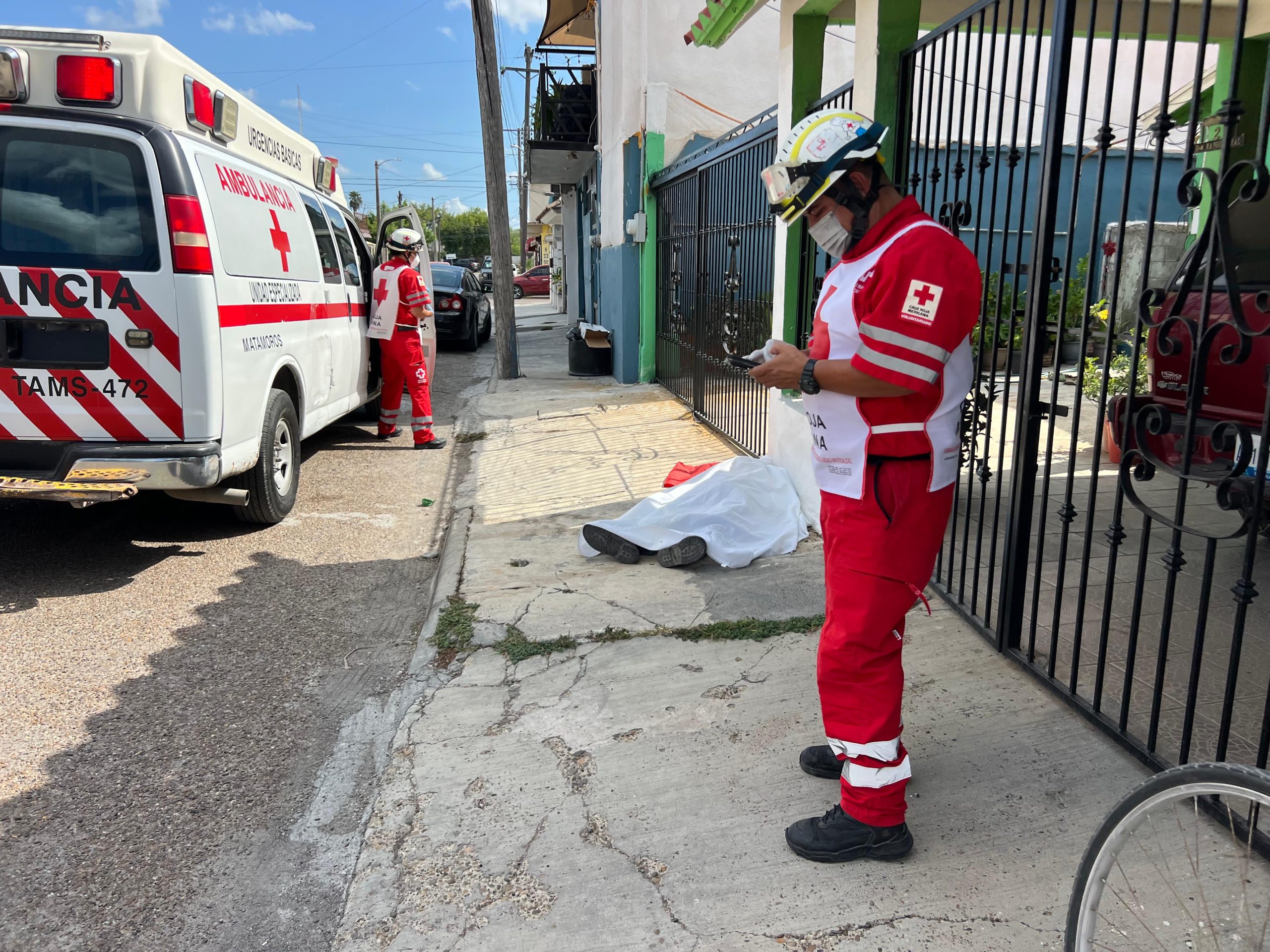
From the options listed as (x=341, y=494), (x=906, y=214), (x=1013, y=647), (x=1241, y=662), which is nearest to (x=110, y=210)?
(x=341, y=494)

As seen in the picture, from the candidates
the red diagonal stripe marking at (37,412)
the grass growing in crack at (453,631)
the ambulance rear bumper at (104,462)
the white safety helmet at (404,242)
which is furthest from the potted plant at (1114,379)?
the white safety helmet at (404,242)

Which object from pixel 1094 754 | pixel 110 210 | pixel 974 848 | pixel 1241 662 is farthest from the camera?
pixel 110 210

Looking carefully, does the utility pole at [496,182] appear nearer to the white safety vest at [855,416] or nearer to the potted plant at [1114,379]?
the potted plant at [1114,379]

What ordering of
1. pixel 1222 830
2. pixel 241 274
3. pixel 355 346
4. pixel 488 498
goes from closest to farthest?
pixel 1222 830, pixel 241 274, pixel 488 498, pixel 355 346

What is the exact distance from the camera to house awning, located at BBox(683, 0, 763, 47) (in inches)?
215

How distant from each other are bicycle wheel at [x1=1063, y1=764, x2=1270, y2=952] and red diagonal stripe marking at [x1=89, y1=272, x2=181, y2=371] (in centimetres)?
430

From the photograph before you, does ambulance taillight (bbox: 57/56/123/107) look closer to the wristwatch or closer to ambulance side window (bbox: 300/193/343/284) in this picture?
ambulance side window (bbox: 300/193/343/284)

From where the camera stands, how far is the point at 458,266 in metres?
17.5

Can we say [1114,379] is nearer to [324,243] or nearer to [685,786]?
[685,786]

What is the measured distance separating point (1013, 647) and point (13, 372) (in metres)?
4.68

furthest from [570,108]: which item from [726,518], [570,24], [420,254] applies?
[726,518]

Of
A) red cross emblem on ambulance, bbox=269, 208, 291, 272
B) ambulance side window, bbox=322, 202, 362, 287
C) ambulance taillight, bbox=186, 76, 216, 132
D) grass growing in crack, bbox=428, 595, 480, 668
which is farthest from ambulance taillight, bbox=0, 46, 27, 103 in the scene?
grass growing in crack, bbox=428, 595, 480, 668

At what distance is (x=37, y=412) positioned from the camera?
445 centimetres

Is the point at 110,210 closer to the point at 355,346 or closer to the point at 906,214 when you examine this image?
the point at 355,346
